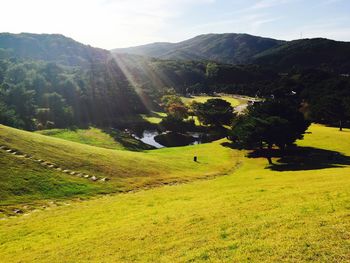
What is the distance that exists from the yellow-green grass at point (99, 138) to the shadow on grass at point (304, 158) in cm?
2803

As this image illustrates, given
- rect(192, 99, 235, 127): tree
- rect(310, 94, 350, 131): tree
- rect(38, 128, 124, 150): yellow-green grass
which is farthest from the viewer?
rect(192, 99, 235, 127): tree

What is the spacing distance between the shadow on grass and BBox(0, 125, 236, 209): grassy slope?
336 inches

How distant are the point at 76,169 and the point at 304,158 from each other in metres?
40.7

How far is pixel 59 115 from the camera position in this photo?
103875 millimetres

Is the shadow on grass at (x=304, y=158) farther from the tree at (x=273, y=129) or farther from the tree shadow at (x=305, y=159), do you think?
the tree at (x=273, y=129)

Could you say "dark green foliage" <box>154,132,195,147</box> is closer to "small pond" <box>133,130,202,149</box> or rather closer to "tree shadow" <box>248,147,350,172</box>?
"small pond" <box>133,130,202,149</box>

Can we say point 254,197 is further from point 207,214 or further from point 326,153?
point 326,153

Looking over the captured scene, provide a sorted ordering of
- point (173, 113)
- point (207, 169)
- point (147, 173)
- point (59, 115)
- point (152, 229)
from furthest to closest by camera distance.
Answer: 1. point (173, 113)
2. point (59, 115)
3. point (207, 169)
4. point (147, 173)
5. point (152, 229)

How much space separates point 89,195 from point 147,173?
12.6 meters

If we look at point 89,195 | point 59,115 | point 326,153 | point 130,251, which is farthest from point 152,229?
point 59,115

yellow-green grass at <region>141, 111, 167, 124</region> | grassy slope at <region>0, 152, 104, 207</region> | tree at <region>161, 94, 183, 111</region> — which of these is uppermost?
tree at <region>161, 94, 183, 111</region>

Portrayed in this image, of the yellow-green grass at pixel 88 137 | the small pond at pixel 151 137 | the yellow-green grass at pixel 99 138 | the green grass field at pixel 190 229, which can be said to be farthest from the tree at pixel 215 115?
the green grass field at pixel 190 229

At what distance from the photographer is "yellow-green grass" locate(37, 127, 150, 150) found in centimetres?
7956

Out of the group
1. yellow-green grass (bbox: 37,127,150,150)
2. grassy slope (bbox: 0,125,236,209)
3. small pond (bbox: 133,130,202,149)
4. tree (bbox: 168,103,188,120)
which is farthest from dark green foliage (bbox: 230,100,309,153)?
tree (bbox: 168,103,188,120)
